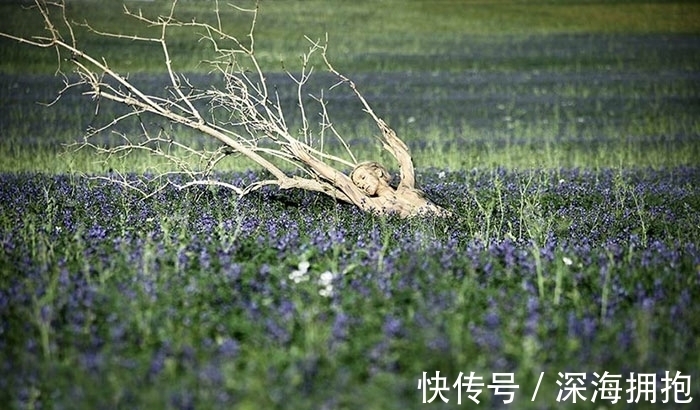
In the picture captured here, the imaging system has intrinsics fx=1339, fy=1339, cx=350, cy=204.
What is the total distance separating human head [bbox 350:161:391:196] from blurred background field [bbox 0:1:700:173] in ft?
13.3

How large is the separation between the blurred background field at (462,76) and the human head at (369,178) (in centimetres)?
404

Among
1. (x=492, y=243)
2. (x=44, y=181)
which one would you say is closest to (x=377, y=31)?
(x=44, y=181)

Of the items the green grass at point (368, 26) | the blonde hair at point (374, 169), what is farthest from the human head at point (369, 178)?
the green grass at point (368, 26)

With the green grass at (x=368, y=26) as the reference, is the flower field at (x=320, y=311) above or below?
above

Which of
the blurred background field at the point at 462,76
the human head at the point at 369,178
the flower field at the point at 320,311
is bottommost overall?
the blurred background field at the point at 462,76

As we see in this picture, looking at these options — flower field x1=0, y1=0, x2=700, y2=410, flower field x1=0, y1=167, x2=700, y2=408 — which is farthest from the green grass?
flower field x1=0, y1=167, x2=700, y2=408

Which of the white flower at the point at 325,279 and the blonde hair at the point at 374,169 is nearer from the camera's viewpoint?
the white flower at the point at 325,279

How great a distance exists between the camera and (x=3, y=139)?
2178cm

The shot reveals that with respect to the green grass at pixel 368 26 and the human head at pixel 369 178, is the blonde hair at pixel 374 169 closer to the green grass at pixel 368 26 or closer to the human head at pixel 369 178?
the human head at pixel 369 178

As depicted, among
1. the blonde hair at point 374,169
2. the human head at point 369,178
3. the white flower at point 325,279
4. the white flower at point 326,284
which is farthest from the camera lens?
the blonde hair at point 374,169

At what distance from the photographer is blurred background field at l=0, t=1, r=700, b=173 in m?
20.7

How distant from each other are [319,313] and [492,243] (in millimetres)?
3083

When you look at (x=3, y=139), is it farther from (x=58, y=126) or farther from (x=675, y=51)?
(x=675, y=51)

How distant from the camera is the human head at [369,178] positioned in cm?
1170
